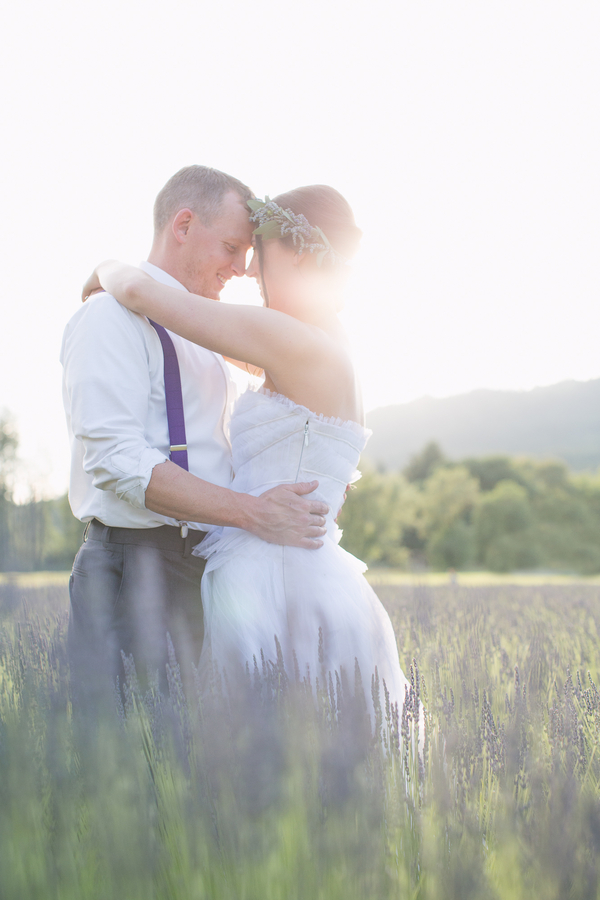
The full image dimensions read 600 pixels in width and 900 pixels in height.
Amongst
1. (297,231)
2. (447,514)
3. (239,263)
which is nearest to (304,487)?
(297,231)

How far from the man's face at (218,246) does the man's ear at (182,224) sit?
2cm

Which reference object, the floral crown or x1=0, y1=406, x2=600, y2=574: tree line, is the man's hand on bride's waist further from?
x1=0, y1=406, x2=600, y2=574: tree line

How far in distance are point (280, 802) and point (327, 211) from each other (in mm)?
2702

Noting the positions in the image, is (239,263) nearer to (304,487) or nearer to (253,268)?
(253,268)

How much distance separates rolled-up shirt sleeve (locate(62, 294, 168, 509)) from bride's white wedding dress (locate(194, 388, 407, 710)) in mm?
452

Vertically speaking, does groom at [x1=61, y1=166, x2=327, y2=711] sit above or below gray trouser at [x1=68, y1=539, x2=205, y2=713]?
above

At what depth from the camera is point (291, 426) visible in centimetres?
292

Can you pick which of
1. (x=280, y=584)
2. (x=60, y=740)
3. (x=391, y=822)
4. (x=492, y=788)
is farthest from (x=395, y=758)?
(x=280, y=584)

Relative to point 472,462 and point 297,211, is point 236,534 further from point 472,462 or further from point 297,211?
point 472,462

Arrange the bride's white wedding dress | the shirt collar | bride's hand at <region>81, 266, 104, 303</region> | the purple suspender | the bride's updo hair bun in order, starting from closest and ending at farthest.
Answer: the bride's white wedding dress < the purple suspender < the bride's updo hair bun < bride's hand at <region>81, 266, 104, 303</region> < the shirt collar

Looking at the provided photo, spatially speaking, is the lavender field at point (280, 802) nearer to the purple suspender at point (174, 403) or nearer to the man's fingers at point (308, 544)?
the man's fingers at point (308, 544)

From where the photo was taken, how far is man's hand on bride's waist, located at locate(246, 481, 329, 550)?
2789 millimetres

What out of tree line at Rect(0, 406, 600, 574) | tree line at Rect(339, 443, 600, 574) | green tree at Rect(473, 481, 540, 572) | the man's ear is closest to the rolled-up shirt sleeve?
the man's ear

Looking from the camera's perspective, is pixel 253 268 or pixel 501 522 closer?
pixel 253 268
